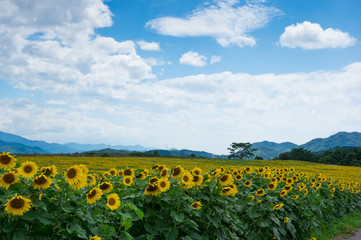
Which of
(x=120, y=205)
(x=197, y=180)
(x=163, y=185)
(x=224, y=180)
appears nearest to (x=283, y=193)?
(x=224, y=180)

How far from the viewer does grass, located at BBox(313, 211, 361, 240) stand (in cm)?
840

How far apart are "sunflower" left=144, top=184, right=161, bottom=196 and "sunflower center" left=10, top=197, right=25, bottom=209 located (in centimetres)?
126

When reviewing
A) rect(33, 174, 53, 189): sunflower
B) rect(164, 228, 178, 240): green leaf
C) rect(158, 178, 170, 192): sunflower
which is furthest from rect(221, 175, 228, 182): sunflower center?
rect(33, 174, 53, 189): sunflower

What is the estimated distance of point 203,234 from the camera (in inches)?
144

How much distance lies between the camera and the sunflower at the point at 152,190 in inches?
123

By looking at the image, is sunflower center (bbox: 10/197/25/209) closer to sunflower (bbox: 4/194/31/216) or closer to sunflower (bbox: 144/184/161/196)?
sunflower (bbox: 4/194/31/216)

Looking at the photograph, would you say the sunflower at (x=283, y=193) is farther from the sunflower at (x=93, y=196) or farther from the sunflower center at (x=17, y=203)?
the sunflower center at (x=17, y=203)

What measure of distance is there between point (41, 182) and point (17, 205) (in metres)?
0.29

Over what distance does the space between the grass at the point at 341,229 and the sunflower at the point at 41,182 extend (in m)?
7.47

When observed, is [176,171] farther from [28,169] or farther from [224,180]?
[28,169]

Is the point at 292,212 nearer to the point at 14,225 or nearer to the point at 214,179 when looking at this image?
the point at 214,179

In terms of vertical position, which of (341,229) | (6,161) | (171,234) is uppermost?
(6,161)

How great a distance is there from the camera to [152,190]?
313cm

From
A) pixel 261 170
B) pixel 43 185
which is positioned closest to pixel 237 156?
pixel 261 170
